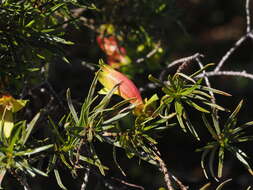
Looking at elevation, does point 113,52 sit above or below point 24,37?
below

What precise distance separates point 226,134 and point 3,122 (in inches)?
12.6

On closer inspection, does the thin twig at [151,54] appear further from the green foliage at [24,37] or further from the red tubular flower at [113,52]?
the green foliage at [24,37]

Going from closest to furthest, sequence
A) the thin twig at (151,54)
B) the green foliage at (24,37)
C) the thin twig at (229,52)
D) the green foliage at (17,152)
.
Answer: the green foliage at (17,152)
the green foliage at (24,37)
the thin twig at (229,52)
the thin twig at (151,54)

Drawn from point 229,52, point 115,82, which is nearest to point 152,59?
point 229,52

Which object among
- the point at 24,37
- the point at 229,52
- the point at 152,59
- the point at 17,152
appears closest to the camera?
the point at 17,152

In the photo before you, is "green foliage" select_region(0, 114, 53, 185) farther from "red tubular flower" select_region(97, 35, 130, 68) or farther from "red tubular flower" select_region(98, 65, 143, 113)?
"red tubular flower" select_region(97, 35, 130, 68)

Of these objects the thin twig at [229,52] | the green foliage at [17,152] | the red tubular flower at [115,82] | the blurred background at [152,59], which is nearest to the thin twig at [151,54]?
the blurred background at [152,59]

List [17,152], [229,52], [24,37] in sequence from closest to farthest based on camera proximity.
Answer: [17,152] → [24,37] → [229,52]

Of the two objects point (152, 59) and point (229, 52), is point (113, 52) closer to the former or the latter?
point (152, 59)

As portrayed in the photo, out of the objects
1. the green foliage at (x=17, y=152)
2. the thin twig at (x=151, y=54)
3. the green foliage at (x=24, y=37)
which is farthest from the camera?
the thin twig at (x=151, y=54)

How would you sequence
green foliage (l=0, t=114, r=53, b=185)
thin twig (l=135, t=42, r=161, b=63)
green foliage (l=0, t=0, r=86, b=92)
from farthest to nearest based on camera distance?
thin twig (l=135, t=42, r=161, b=63), green foliage (l=0, t=0, r=86, b=92), green foliage (l=0, t=114, r=53, b=185)

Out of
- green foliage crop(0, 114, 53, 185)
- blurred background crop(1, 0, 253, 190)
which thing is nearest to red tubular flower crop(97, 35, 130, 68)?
blurred background crop(1, 0, 253, 190)

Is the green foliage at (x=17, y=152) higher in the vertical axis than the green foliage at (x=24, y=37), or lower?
lower

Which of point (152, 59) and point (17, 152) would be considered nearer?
point (17, 152)
